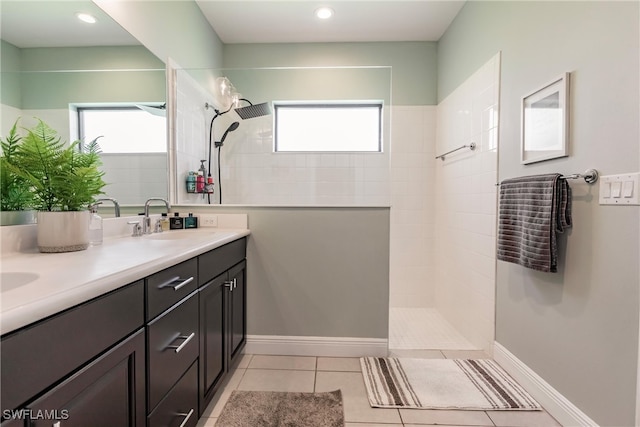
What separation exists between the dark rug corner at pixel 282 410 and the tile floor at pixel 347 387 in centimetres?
4

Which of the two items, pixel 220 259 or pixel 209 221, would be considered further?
pixel 209 221

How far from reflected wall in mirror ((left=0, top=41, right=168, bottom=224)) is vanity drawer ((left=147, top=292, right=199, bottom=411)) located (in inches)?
32.0

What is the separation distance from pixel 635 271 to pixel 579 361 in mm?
518

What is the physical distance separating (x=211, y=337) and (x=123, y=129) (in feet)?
3.98

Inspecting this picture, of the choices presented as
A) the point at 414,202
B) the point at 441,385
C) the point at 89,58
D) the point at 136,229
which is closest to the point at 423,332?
the point at 441,385

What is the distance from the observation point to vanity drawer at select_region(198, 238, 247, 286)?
1.37 meters

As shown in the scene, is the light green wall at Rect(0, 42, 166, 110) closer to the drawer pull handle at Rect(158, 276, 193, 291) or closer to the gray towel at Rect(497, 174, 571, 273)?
the drawer pull handle at Rect(158, 276, 193, 291)

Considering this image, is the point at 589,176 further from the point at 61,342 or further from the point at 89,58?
the point at 89,58

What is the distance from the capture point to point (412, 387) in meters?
1.75

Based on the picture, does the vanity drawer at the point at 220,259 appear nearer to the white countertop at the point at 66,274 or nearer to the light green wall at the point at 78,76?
the white countertop at the point at 66,274

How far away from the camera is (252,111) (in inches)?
109

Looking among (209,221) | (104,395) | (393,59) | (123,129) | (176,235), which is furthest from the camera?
(393,59)

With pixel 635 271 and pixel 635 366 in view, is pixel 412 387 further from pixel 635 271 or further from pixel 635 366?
pixel 635 271

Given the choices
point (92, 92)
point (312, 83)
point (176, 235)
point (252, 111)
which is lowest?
point (176, 235)
